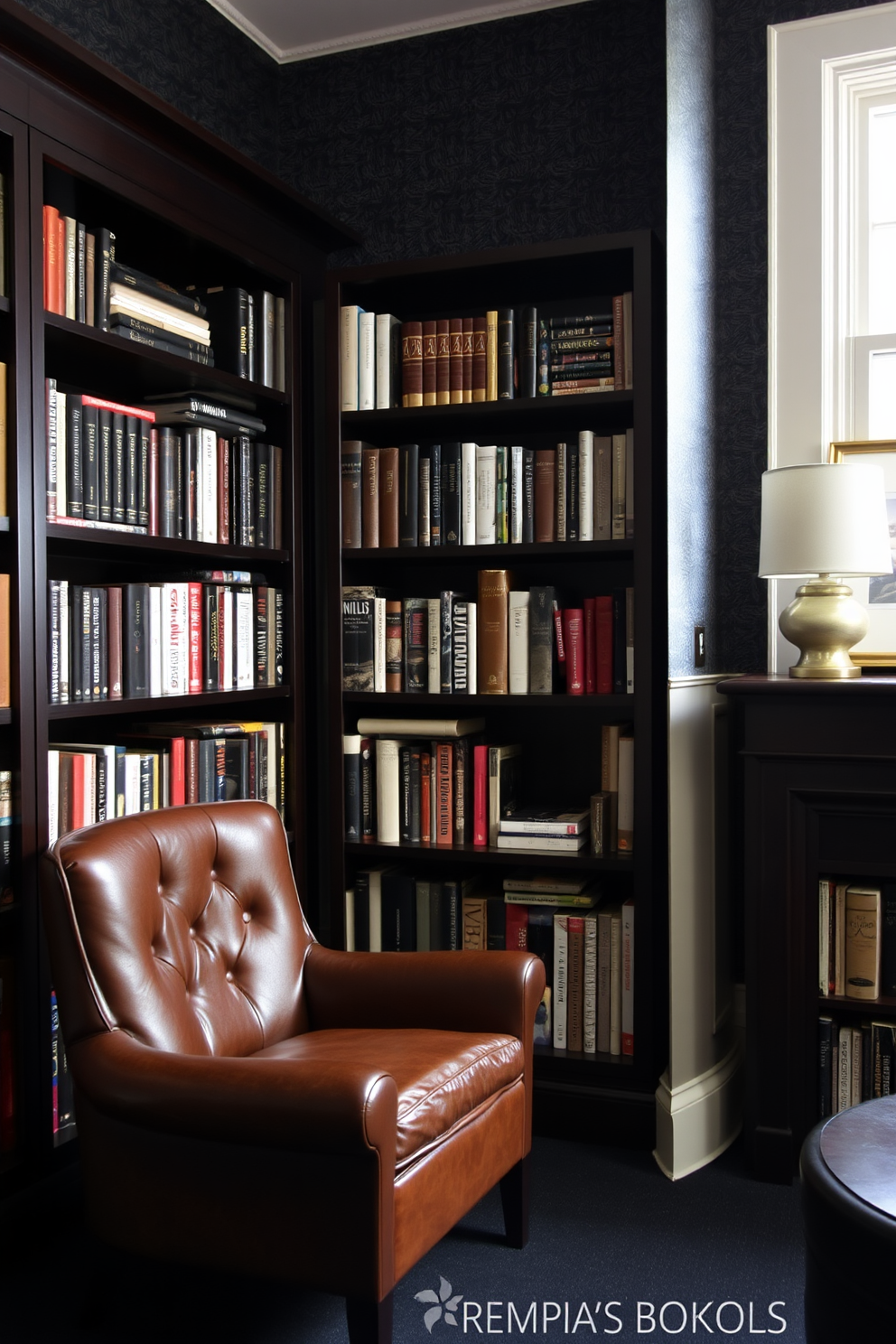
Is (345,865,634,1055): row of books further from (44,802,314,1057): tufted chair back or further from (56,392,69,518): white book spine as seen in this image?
(56,392,69,518): white book spine

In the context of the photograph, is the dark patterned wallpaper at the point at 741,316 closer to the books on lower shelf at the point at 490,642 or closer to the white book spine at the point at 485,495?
the books on lower shelf at the point at 490,642

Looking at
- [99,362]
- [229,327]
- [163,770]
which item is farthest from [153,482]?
[163,770]

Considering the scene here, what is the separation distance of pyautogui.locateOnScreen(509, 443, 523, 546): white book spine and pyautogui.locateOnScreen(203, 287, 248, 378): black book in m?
0.69

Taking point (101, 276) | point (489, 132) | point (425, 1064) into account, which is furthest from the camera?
point (489, 132)

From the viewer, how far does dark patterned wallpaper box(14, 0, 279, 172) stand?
2.66 m

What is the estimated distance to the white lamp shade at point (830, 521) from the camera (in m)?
2.39

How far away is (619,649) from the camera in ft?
8.93

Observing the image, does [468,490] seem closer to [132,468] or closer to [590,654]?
[590,654]

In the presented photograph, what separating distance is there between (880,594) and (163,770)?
178 cm

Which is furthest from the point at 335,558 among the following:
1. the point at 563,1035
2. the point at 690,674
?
the point at 563,1035

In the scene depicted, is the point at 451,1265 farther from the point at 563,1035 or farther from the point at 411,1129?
the point at 563,1035

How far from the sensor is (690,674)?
2646mm

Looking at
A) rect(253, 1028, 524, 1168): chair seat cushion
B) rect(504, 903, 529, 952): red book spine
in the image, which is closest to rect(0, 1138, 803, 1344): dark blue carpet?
rect(253, 1028, 524, 1168): chair seat cushion

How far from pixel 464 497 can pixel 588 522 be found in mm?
320
